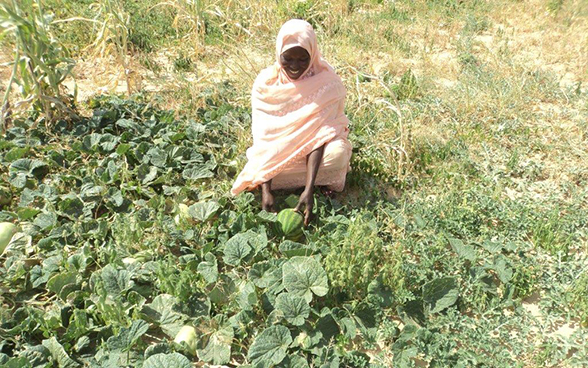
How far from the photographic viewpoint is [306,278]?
2.76 m

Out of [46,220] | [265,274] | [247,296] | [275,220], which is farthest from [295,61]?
[46,220]

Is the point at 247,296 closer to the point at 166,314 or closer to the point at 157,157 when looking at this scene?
the point at 166,314

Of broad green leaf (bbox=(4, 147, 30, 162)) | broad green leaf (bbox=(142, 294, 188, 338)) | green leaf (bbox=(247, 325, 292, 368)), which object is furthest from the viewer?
broad green leaf (bbox=(4, 147, 30, 162))

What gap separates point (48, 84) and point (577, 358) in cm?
427

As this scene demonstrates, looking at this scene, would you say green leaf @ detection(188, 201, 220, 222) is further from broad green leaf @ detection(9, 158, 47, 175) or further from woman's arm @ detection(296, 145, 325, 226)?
broad green leaf @ detection(9, 158, 47, 175)

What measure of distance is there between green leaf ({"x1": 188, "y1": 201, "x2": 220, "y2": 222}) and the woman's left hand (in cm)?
56

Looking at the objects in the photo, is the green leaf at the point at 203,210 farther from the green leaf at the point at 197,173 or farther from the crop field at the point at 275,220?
the green leaf at the point at 197,173

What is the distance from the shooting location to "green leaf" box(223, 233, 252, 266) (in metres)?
2.98

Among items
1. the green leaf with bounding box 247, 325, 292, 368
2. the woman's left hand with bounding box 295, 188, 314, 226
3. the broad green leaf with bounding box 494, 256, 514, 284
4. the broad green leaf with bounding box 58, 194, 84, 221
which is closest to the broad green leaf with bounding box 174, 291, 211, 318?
the green leaf with bounding box 247, 325, 292, 368

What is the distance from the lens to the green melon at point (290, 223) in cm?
324

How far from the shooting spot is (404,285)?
9.44ft

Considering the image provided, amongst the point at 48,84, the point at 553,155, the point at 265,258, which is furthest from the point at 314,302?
the point at 48,84

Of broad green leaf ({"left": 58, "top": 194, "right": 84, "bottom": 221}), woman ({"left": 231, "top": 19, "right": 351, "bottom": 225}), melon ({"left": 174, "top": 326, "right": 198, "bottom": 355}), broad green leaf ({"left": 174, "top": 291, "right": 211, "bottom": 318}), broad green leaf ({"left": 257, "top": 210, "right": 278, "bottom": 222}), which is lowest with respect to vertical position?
broad green leaf ({"left": 58, "top": 194, "right": 84, "bottom": 221})

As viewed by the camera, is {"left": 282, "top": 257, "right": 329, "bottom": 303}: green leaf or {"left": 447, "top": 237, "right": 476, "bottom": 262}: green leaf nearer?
{"left": 282, "top": 257, "right": 329, "bottom": 303}: green leaf
